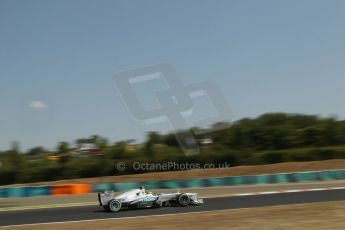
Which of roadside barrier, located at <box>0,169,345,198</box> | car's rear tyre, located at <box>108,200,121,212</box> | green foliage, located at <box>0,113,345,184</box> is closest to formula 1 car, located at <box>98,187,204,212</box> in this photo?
car's rear tyre, located at <box>108,200,121,212</box>

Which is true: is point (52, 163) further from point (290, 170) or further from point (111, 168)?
point (290, 170)

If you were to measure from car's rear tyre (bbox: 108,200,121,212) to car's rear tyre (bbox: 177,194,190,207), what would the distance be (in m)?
2.24

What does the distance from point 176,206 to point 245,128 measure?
39896 millimetres

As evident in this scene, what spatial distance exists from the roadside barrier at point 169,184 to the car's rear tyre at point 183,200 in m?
7.79

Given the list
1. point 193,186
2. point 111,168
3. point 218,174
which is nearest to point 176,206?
point 193,186

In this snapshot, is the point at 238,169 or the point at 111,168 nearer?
the point at 238,169

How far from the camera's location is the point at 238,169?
3969 cm

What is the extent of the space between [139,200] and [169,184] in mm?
10508

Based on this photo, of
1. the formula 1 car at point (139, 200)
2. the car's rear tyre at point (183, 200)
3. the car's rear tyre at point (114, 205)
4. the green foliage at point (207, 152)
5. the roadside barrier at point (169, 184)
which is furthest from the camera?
the green foliage at point (207, 152)

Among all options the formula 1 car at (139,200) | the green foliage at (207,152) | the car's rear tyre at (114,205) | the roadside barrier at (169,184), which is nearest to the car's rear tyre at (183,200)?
the formula 1 car at (139,200)

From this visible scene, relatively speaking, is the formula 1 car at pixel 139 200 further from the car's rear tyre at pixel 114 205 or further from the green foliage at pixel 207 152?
the green foliage at pixel 207 152

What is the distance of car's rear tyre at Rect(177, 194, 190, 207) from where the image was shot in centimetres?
1660

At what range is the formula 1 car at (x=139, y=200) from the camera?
635 inches

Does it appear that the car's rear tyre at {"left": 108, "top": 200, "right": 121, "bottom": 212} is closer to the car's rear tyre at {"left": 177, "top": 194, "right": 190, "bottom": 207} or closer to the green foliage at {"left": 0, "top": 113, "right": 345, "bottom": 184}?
the car's rear tyre at {"left": 177, "top": 194, "right": 190, "bottom": 207}
